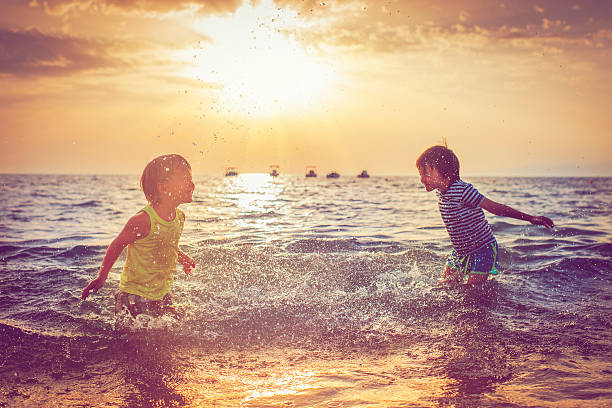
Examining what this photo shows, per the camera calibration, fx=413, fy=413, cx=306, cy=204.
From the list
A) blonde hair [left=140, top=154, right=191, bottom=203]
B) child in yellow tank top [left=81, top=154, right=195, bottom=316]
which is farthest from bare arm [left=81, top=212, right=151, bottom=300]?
blonde hair [left=140, top=154, right=191, bottom=203]

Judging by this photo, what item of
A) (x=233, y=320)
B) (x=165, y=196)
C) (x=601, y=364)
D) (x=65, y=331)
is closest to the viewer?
(x=601, y=364)

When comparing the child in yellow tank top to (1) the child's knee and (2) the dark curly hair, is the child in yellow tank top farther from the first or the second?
(1) the child's knee

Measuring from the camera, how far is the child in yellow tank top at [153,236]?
375 cm

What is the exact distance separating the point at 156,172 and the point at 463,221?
3752 mm

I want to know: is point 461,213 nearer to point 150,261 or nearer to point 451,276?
point 451,276

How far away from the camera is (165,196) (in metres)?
3.83

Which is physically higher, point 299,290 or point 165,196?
point 165,196

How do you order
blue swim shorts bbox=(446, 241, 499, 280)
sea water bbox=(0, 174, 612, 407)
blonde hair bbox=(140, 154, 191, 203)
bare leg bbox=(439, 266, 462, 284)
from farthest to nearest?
bare leg bbox=(439, 266, 462, 284) → blue swim shorts bbox=(446, 241, 499, 280) → blonde hair bbox=(140, 154, 191, 203) → sea water bbox=(0, 174, 612, 407)

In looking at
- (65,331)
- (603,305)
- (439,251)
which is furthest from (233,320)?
(439,251)

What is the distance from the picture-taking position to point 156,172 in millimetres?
3758

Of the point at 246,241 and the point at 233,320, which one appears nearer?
the point at 233,320

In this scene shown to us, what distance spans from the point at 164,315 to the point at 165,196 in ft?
3.76

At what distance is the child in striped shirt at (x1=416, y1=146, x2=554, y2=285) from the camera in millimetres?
5156

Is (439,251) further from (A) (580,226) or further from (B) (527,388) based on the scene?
(A) (580,226)
